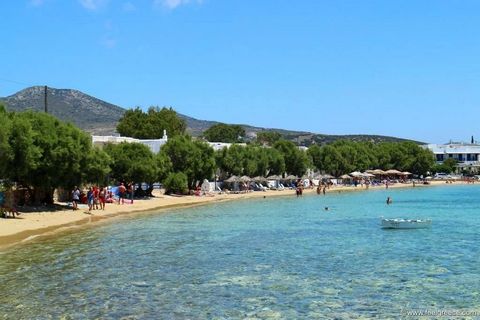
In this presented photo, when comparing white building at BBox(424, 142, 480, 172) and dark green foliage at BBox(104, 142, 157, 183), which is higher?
white building at BBox(424, 142, 480, 172)

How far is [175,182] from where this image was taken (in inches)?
2995

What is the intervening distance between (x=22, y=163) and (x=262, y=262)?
21838mm

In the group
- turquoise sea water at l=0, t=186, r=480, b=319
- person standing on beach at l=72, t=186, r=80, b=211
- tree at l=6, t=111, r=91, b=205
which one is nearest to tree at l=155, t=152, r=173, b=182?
person standing on beach at l=72, t=186, r=80, b=211

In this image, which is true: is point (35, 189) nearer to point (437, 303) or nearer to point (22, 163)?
point (22, 163)

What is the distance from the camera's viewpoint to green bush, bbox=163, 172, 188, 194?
250 feet

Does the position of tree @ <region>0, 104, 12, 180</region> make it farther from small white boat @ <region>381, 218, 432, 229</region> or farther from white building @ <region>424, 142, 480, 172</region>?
white building @ <region>424, 142, 480, 172</region>

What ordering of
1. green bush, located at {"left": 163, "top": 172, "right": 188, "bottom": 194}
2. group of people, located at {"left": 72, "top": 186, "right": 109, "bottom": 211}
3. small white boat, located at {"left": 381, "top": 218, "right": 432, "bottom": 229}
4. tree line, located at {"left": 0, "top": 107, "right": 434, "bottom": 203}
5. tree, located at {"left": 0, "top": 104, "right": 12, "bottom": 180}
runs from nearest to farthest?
tree, located at {"left": 0, "top": 104, "right": 12, "bottom": 180} → small white boat, located at {"left": 381, "top": 218, "right": 432, "bottom": 229} → tree line, located at {"left": 0, "top": 107, "right": 434, "bottom": 203} → group of people, located at {"left": 72, "top": 186, "right": 109, "bottom": 211} → green bush, located at {"left": 163, "top": 172, "right": 188, "bottom": 194}

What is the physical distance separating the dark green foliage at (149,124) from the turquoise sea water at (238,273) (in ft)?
289

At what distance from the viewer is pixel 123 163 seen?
215 ft

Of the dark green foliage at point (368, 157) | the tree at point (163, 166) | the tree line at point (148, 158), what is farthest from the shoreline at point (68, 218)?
the dark green foliage at point (368, 157)

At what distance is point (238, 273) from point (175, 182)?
177 ft

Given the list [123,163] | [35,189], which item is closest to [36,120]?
[35,189]

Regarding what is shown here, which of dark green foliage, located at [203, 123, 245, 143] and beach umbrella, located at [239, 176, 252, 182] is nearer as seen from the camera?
beach umbrella, located at [239, 176, 252, 182]

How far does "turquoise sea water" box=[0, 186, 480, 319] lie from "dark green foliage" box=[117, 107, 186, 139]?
289 ft
